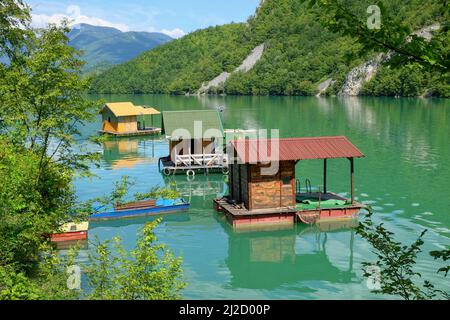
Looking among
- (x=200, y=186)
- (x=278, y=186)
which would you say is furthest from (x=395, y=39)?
(x=200, y=186)

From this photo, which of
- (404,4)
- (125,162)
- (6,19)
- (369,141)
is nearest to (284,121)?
(369,141)

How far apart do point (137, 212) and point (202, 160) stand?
1630 cm

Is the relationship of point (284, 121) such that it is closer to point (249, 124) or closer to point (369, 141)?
point (249, 124)

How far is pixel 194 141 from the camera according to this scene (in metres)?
49.8

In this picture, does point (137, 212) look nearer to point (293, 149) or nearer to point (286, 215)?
point (286, 215)

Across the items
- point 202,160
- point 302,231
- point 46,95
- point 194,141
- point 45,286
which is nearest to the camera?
point 45,286

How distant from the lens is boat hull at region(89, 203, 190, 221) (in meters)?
32.4

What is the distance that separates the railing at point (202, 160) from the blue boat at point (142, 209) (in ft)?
44.3

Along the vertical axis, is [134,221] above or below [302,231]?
above

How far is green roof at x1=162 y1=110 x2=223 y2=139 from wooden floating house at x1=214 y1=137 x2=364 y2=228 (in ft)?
52.5

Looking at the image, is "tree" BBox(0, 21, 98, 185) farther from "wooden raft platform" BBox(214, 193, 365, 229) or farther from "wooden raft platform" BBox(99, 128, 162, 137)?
"wooden raft platform" BBox(99, 128, 162, 137)

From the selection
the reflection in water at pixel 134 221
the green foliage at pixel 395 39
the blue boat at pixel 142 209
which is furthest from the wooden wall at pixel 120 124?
the green foliage at pixel 395 39

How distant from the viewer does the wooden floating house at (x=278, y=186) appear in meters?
30.3

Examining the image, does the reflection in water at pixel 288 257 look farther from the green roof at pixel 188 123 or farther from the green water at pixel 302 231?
the green roof at pixel 188 123
